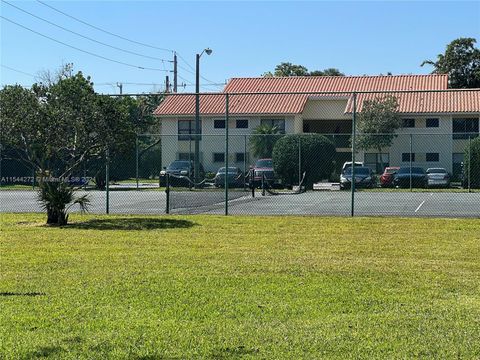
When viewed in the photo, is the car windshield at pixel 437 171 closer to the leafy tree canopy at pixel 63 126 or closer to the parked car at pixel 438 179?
the parked car at pixel 438 179

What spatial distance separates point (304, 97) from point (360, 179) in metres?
19.7

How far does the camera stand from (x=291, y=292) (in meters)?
7.89

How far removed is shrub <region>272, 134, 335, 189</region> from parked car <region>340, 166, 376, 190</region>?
46.0 inches

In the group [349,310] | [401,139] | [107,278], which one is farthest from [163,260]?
[401,139]

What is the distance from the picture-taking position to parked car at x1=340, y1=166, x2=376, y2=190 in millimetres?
28438

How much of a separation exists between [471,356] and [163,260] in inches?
222

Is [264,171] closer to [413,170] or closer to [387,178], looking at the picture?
[387,178]

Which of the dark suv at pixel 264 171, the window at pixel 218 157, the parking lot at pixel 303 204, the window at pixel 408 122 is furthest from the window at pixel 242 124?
the parking lot at pixel 303 204

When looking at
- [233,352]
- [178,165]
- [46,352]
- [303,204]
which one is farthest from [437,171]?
[46,352]

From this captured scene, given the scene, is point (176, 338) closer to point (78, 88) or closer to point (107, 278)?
point (107, 278)

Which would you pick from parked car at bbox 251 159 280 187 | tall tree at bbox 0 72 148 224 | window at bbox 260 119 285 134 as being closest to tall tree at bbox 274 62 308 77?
window at bbox 260 119 285 134

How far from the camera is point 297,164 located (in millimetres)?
29688

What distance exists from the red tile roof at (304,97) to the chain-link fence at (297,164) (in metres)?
0.13

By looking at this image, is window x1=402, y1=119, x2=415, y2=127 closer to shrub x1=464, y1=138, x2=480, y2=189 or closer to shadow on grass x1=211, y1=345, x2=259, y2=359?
shrub x1=464, y1=138, x2=480, y2=189
